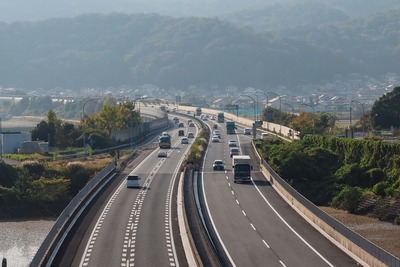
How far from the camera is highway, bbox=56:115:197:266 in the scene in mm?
42875

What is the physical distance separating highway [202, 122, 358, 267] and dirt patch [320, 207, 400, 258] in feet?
13.5

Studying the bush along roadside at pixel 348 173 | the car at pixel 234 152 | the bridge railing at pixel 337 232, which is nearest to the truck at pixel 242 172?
the bridge railing at pixel 337 232

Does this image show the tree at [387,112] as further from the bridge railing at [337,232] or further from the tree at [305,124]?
the bridge railing at [337,232]

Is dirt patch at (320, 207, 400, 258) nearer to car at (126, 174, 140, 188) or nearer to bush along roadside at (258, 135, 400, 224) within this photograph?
bush along roadside at (258, 135, 400, 224)

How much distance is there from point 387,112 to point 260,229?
70633mm

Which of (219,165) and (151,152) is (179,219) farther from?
(151,152)

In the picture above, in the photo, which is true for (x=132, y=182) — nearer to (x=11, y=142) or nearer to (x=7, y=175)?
(x=7, y=175)

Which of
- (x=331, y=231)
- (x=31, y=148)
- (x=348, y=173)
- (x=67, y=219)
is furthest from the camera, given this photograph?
(x=31, y=148)

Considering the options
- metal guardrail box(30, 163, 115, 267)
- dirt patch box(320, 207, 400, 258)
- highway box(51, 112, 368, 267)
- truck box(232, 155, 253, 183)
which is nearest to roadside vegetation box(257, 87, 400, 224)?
dirt patch box(320, 207, 400, 258)

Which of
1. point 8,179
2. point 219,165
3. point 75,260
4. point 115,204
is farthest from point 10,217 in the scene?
point 75,260

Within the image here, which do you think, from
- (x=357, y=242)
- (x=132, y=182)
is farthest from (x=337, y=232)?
(x=132, y=182)

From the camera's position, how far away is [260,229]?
52688mm

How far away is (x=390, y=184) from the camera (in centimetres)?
7250

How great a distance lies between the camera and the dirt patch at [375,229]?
54572mm
